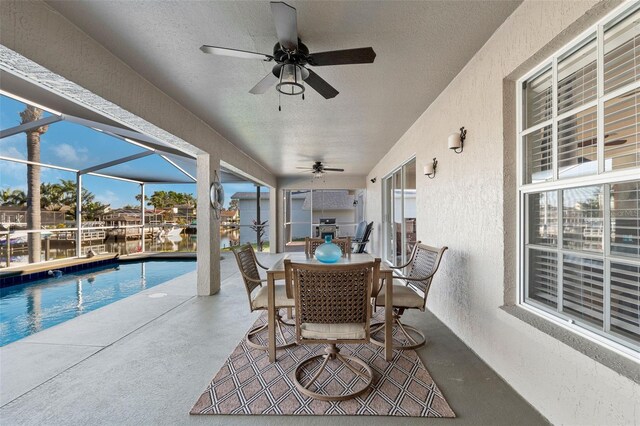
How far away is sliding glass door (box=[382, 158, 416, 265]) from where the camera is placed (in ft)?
17.8

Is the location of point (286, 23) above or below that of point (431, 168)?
above

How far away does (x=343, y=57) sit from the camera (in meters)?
1.97

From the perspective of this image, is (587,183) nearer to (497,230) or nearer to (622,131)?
(622,131)

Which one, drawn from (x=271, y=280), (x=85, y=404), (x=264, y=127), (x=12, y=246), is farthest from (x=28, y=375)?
(x=12, y=246)

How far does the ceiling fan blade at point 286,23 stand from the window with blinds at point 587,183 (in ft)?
5.52

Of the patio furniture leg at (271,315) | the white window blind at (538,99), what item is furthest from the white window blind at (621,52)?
the patio furniture leg at (271,315)

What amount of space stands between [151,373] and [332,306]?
5.26ft

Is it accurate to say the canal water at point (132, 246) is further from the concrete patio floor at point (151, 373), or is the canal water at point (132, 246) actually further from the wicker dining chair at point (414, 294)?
the wicker dining chair at point (414, 294)

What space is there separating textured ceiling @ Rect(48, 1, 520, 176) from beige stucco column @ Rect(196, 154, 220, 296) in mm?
780

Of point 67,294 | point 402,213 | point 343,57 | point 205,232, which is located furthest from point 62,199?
point 343,57

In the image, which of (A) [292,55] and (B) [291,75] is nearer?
(A) [292,55]

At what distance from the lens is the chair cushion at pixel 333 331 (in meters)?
2.01

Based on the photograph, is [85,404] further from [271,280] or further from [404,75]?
[404,75]

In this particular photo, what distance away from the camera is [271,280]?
2.37 m
